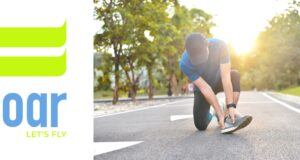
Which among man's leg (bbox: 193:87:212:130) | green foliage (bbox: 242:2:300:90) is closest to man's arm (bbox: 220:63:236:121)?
man's leg (bbox: 193:87:212:130)

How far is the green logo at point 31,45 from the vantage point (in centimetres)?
530

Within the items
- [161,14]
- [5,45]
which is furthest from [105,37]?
[5,45]

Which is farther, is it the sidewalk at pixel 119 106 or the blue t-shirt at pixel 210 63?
the sidewalk at pixel 119 106

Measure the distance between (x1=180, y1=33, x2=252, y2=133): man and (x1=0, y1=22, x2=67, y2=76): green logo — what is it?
9.72 ft

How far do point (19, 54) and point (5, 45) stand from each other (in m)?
0.15

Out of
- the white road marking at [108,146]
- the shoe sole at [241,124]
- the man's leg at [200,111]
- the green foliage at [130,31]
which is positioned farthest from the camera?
the green foliage at [130,31]

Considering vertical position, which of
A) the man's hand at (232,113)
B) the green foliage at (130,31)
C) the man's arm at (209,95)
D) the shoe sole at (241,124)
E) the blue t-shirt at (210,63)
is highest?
the green foliage at (130,31)

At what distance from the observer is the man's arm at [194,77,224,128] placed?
28.0 feet

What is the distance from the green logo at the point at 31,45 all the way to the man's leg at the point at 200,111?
3.92 meters

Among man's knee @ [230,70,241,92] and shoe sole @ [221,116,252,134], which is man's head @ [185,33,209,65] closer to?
man's knee @ [230,70,241,92]

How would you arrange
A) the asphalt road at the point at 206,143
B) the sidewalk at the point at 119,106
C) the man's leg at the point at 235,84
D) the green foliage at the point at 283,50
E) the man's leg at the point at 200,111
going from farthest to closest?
the green foliage at the point at 283,50 → the sidewalk at the point at 119,106 → the man's leg at the point at 200,111 → the man's leg at the point at 235,84 → the asphalt road at the point at 206,143

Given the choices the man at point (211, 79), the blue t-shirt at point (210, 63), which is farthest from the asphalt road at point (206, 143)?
the blue t-shirt at point (210, 63)

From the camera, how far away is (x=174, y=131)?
9039 mm

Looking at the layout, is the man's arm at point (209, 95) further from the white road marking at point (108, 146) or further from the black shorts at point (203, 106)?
the white road marking at point (108, 146)
